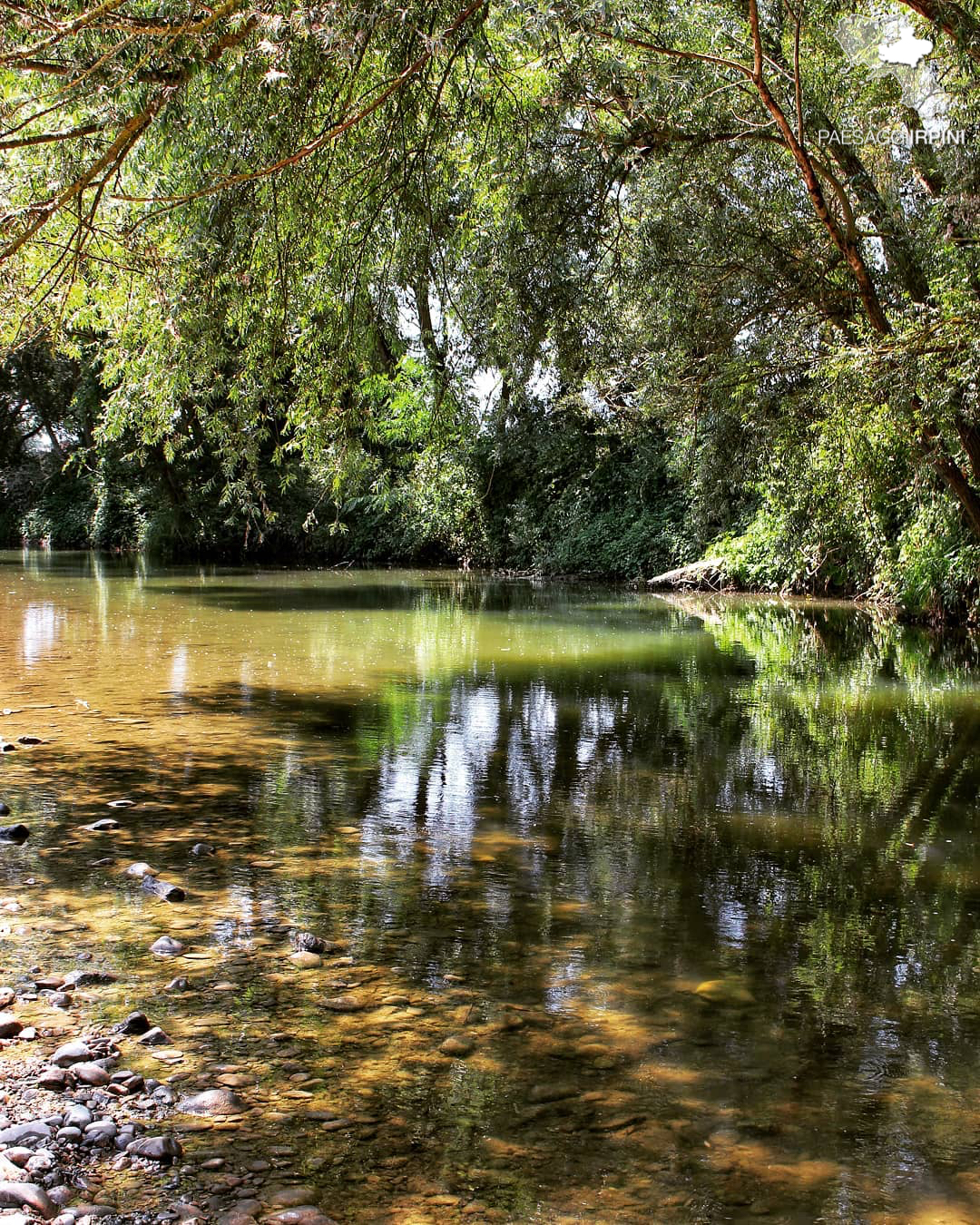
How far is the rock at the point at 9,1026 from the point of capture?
3053 millimetres

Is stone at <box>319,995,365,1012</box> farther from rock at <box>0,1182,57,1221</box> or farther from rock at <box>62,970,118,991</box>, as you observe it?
rock at <box>0,1182,57,1221</box>

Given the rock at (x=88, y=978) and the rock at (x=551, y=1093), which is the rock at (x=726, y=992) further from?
the rock at (x=88, y=978)

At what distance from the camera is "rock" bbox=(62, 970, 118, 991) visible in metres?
3.40

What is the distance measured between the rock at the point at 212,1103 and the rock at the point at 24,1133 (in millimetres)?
317

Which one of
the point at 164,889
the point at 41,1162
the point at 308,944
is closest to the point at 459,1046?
the point at 308,944

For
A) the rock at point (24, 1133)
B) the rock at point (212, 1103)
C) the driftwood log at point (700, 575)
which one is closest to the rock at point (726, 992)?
the rock at point (212, 1103)

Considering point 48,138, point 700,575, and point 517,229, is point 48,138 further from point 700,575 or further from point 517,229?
point 700,575

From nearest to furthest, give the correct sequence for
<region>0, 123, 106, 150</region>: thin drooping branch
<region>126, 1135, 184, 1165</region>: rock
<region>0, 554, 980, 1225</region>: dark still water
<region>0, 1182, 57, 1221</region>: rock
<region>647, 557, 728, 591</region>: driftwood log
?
<region>0, 1182, 57, 1221</region>: rock < <region>126, 1135, 184, 1165</region>: rock < <region>0, 554, 980, 1225</region>: dark still water < <region>0, 123, 106, 150</region>: thin drooping branch < <region>647, 557, 728, 591</region>: driftwood log

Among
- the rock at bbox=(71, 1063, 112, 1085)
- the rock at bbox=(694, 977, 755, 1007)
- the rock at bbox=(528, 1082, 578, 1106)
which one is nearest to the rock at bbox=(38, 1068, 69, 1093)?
the rock at bbox=(71, 1063, 112, 1085)

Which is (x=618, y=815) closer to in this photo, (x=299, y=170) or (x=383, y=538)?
(x=299, y=170)

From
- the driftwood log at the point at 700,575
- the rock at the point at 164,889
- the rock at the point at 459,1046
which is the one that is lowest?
the rock at the point at 459,1046

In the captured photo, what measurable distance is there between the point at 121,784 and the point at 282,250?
337 centimetres

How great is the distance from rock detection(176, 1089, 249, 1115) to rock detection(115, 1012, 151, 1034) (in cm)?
41

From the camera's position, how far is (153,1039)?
10.0ft
